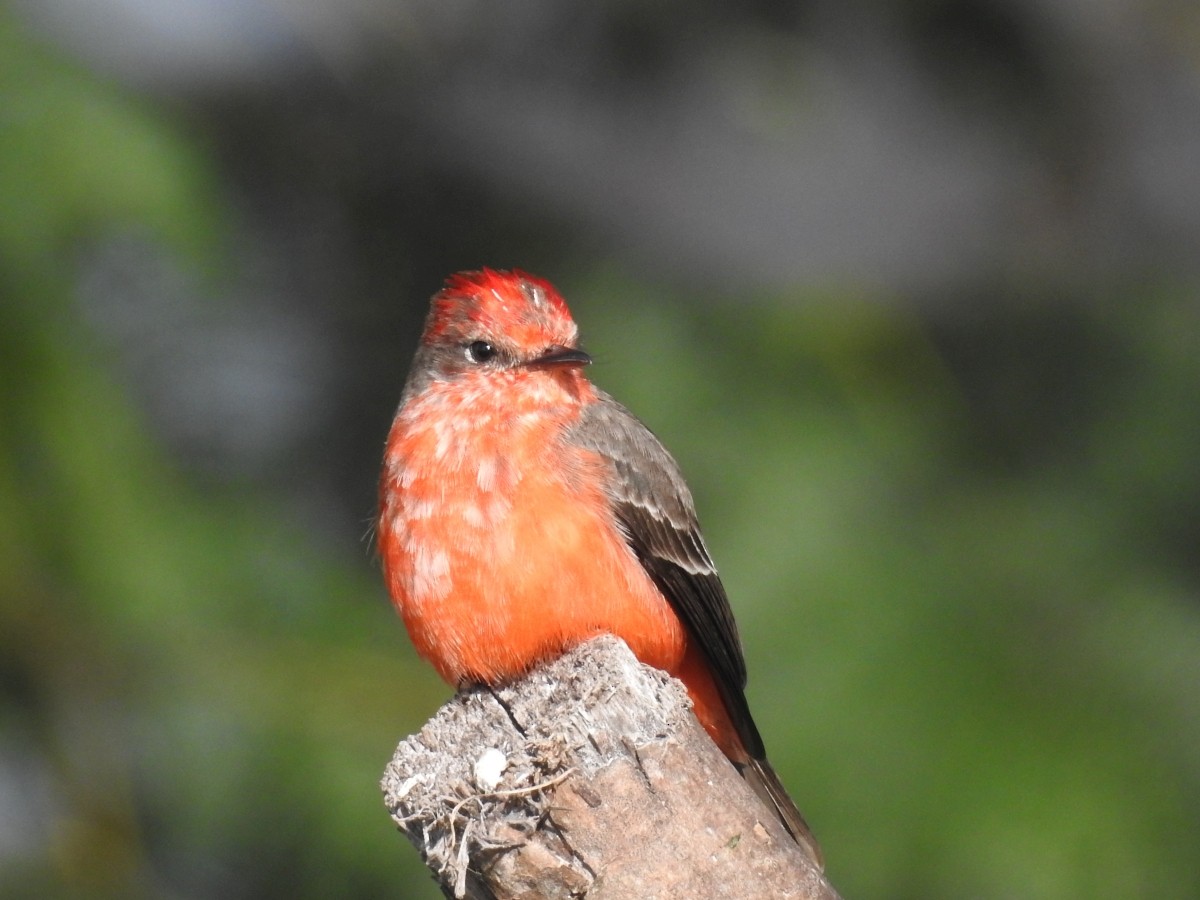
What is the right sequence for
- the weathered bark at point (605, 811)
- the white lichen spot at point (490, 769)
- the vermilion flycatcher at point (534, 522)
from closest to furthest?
1. the weathered bark at point (605, 811)
2. the white lichen spot at point (490, 769)
3. the vermilion flycatcher at point (534, 522)

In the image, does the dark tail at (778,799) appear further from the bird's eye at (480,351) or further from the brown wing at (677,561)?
the bird's eye at (480,351)

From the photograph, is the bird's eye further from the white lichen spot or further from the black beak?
the white lichen spot

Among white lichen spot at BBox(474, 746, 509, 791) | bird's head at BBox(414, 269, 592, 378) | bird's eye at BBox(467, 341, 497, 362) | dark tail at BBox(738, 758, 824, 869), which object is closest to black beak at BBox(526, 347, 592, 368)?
bird's head at BBox(414, 269, 592, 378)

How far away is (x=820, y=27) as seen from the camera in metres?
8.03

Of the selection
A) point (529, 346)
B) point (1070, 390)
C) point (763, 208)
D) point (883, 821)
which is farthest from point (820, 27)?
point (883, 821)

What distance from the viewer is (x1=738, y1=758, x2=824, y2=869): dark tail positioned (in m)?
4.90

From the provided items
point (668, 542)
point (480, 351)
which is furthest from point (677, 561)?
point (480, 351)

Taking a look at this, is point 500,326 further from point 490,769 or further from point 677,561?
point 490,769

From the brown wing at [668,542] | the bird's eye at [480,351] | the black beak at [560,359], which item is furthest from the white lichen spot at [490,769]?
the bird's eye at [480,351]

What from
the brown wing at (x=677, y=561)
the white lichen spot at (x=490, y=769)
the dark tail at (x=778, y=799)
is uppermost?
the brown wing at (x=677, y=561)

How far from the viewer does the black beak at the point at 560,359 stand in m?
5.03

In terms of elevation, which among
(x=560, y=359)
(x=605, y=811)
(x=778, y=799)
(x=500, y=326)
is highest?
(x=500, y=326)

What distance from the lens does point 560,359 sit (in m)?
5.06

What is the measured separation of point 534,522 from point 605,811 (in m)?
1.34
